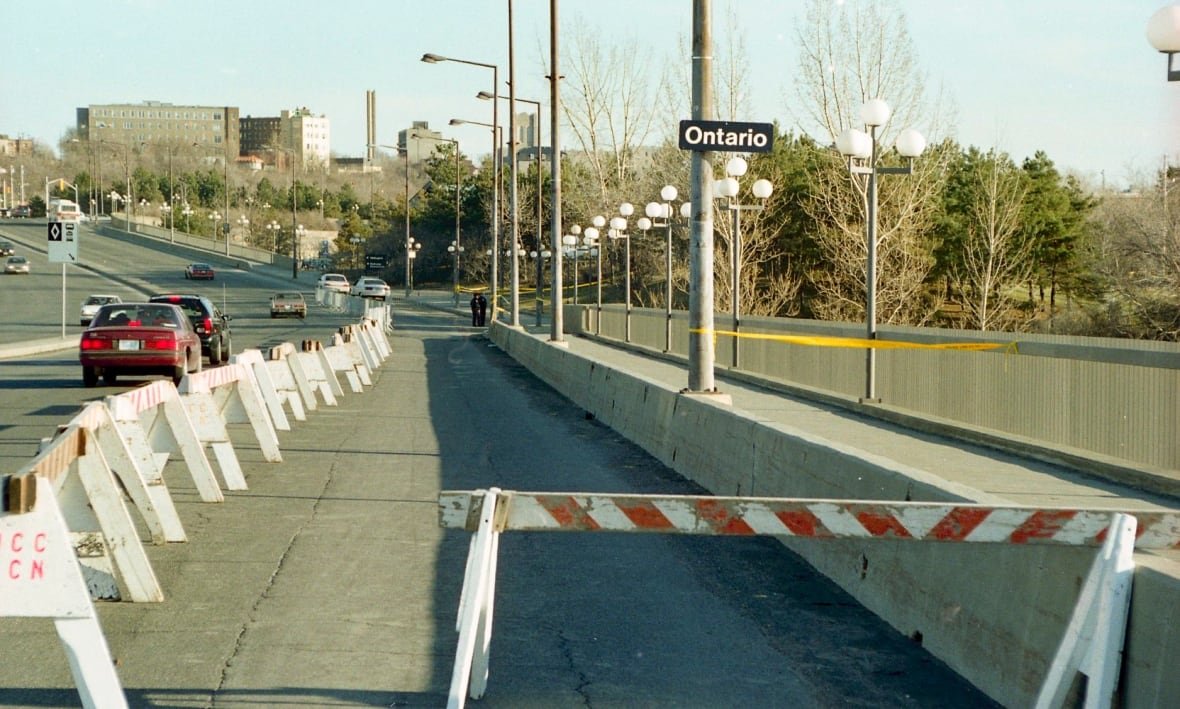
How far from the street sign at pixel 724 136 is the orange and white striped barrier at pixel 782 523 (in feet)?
32.0

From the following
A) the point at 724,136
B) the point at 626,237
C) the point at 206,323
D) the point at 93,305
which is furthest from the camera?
the point at 93,305

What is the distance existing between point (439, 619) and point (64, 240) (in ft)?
130

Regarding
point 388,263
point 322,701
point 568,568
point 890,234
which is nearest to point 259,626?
point 322,701

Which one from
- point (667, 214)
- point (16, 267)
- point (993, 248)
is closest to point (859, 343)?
point (667, 214)

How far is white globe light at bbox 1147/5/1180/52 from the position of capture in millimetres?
12180

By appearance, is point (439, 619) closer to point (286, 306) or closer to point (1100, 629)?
point (1100, 629)

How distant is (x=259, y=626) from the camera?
7934 mm

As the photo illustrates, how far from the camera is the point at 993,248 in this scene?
55.2m

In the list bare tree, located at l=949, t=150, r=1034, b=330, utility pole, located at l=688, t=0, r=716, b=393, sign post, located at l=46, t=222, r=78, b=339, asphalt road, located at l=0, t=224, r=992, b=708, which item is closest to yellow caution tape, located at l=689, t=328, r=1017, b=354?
utility pole, located at l=688, t=0, r=716, b=393

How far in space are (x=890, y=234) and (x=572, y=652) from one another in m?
46.1

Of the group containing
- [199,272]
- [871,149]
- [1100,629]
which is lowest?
[1100,629]

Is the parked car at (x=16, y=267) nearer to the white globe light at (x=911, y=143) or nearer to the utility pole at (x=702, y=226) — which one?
the white globe light at (x=911, y=143)

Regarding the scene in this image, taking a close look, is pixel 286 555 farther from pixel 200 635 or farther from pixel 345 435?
pixel 345 435

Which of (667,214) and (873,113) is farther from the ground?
(873,113)
